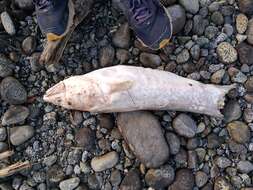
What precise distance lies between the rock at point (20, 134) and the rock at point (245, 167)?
196 centimetres

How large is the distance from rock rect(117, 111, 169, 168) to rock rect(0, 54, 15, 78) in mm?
1178

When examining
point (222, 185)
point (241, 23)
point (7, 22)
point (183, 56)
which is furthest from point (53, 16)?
point (222, 185)

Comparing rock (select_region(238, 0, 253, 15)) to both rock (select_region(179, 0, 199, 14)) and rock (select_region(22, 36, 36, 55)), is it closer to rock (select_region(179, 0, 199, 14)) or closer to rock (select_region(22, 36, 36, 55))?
rock (select_region(179, 0, 199, 14))

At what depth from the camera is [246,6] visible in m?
3.83

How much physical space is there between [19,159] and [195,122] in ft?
5.61

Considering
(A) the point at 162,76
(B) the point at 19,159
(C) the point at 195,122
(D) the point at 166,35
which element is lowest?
(B) the point at 19,159

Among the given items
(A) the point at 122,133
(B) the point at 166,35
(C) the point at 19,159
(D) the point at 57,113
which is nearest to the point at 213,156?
(A) the point at 122,133

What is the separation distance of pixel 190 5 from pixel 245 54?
2.27 feet

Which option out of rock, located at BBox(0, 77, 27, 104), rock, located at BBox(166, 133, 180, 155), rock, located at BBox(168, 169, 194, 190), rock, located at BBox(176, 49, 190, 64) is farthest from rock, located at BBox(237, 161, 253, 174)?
rock, located at BBox(0, 77, 27, 104)

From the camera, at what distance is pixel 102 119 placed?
3.79 m

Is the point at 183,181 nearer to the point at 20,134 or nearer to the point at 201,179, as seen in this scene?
the point at 201,179

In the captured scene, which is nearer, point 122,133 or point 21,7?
point 122,133

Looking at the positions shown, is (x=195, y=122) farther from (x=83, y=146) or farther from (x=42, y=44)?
(x=42, y=44)

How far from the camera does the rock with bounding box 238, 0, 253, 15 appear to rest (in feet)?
12.5
